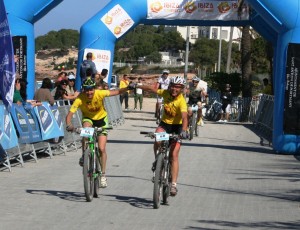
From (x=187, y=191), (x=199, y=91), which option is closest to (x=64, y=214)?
(x=187, y=191)

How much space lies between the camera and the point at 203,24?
1100 inches

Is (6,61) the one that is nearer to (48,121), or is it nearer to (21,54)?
(48,121)

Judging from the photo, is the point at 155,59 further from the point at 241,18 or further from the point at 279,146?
the point at 279,146

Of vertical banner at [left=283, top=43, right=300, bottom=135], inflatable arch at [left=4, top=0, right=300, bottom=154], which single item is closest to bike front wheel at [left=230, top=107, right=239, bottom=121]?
inflatable arch at [left=4, top=0, right=300, bottom=154]

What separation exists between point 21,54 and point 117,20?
239 inches

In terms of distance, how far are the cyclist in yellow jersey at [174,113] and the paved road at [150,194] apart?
1.76 ft

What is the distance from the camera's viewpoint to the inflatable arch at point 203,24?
18.2m

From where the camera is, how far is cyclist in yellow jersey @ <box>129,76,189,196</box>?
1120 cm

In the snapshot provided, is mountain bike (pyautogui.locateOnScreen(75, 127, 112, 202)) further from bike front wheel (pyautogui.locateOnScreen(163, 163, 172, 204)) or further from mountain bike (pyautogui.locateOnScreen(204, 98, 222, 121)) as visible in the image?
mountain bike (pyautogui.locateOnScreen(204, 98, 222, 121))

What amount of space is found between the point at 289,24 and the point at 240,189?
20.7ft

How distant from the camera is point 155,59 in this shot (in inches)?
4742

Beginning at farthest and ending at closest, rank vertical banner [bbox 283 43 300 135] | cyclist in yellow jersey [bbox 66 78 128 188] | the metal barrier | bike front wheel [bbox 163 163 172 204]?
the metal barrier → vertical banner [bbox 283 43 300 135] → cyclist in yellow jersey [bbox 66 78 128 188] → bike front wheel [bbox 163 163 172 204]

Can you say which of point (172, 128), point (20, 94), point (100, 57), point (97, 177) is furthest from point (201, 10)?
point (97, 177)

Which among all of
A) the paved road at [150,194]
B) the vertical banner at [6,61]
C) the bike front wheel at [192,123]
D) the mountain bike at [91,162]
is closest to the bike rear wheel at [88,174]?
the mountain bike at [91,162]
